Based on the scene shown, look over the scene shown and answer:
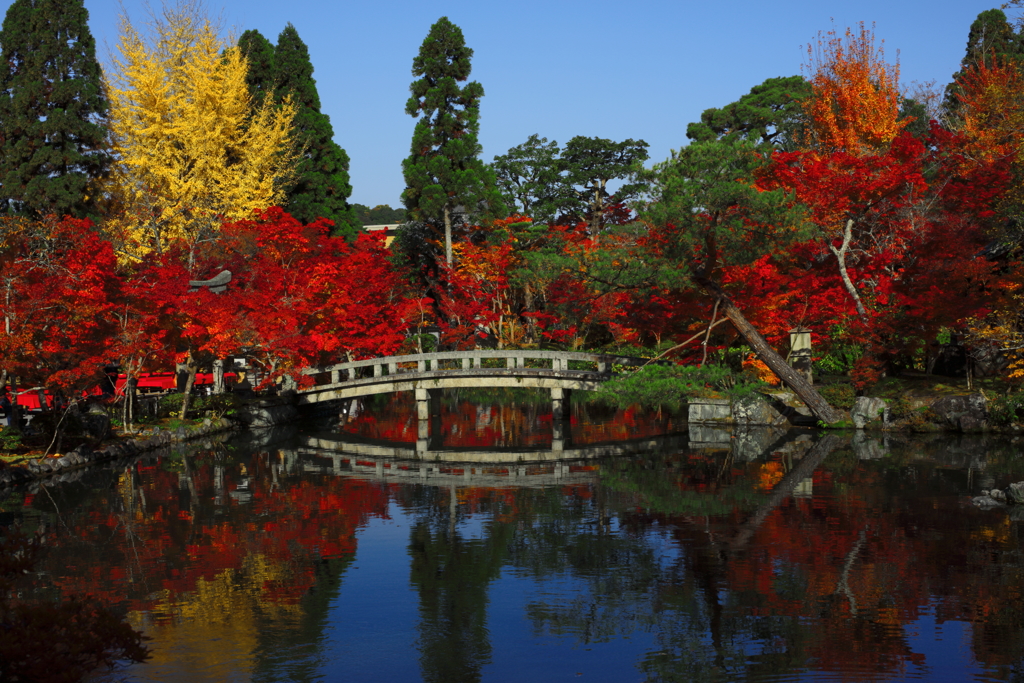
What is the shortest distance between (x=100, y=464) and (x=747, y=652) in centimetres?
1675

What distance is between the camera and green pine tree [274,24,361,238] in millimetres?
40531

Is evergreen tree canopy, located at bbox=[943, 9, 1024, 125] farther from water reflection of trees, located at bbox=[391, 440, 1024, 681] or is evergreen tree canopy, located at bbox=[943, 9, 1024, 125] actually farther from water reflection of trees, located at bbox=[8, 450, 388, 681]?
water reflection of trees, located at bbox=[8, 450, 388, 681]

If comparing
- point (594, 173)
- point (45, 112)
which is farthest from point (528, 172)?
point (45, 112)

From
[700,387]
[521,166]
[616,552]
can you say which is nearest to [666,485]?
[700,387]

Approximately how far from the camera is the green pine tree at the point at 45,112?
1308 inches

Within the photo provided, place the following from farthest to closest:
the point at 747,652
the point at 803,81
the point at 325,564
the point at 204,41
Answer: the point at 803,81 < the point at 204,41 < the point at 325,564 < the point at 747,652

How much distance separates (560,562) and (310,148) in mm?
33228

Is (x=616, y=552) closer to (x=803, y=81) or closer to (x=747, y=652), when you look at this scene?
(x=747, y=652)

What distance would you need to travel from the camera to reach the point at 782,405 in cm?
2539

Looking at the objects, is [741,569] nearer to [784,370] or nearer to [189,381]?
[784,370]

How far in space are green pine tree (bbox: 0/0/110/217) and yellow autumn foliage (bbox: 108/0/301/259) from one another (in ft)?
7.66

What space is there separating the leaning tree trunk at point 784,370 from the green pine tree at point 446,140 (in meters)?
15.4

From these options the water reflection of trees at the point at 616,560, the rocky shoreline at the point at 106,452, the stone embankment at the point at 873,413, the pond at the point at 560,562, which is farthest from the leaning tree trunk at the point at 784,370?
the rocky shoreline at the point at 106,452

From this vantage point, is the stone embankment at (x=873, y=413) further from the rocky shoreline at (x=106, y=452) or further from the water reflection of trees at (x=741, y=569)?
the rocky shoreline at (x=106, y=452)
